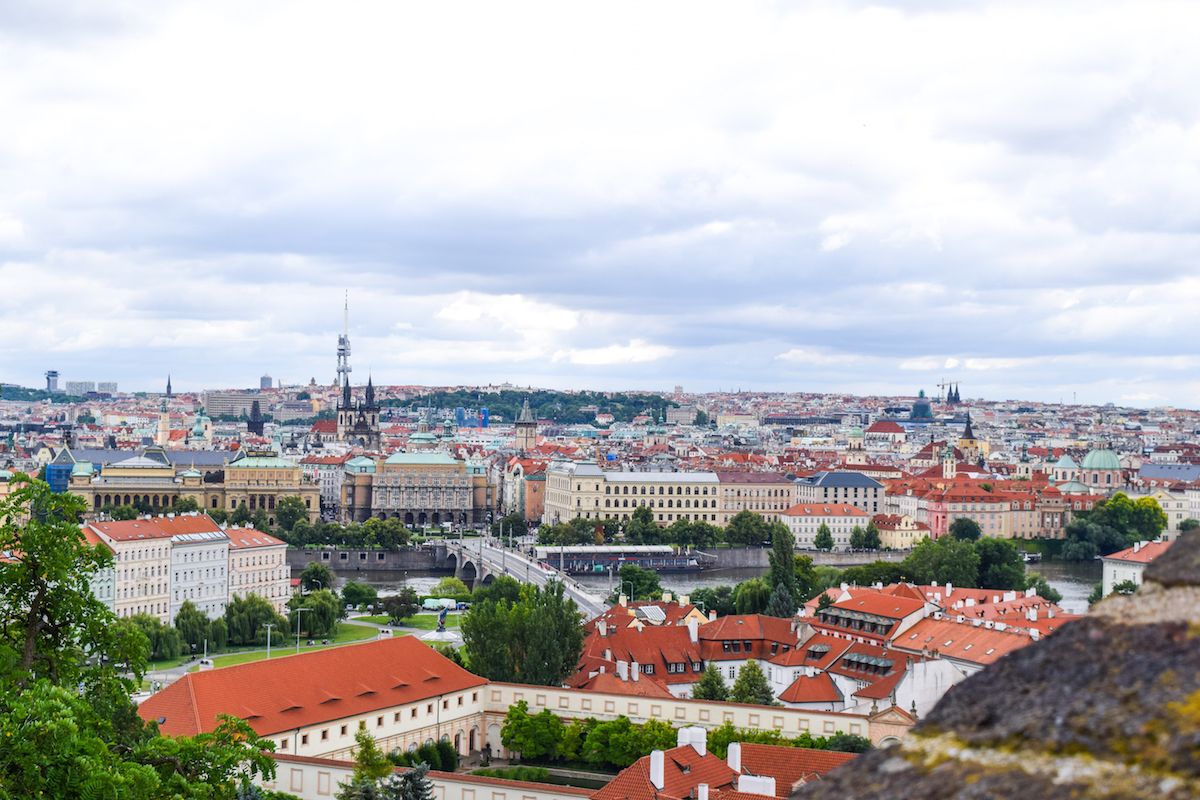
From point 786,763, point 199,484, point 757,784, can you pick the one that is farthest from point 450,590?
point 757,784

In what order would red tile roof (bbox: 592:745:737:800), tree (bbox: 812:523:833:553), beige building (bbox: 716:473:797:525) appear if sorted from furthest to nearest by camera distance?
beige building (bbox: 716:473:797:525)
tree (bbox: 812:523:833:553)
red tile roof (bbox: 592:745:737:800)

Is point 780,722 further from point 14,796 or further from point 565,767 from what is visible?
point 14,796

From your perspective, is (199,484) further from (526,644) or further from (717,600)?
(526,644)

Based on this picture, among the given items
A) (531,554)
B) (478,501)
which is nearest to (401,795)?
(531,554)

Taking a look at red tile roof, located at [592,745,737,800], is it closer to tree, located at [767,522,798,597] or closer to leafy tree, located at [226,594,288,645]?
tree, located at [767,522,798,597]

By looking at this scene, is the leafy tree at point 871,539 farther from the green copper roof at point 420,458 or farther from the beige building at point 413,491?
the green copper roof at point 420,458

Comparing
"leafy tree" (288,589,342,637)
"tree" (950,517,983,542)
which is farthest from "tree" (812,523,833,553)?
"leafy tree" (288,589,342,637)
